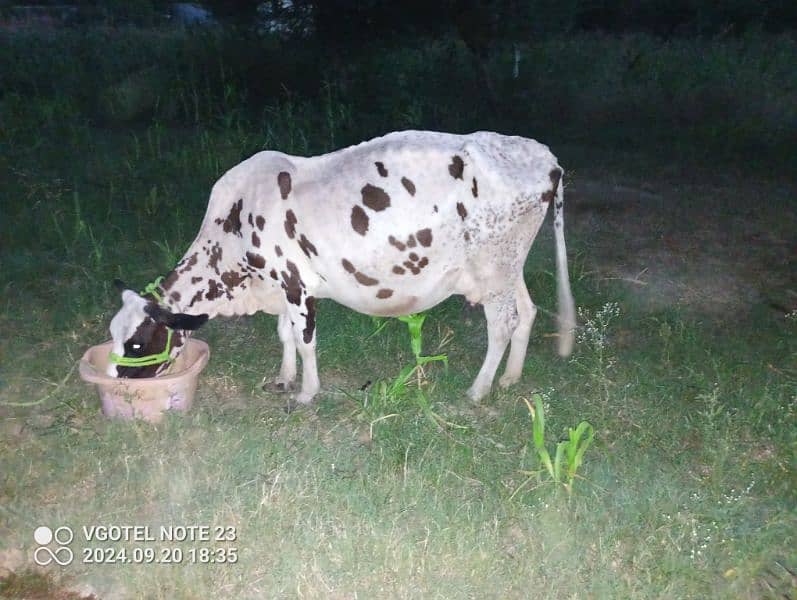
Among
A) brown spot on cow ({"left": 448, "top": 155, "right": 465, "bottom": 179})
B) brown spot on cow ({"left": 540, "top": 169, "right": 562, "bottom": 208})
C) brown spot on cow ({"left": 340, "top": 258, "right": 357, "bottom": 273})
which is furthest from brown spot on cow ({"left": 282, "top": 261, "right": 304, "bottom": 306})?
brown spot on cow ({"left": 540, "top": 169, "right": 562, "bottom": 208})

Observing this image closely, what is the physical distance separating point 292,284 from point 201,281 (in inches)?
27.7

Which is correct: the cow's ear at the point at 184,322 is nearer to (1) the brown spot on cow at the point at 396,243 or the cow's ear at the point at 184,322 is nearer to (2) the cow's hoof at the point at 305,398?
(2) the cow's hoof at the point at 305,398

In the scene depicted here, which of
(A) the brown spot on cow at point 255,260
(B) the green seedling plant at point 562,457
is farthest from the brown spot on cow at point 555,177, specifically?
(A) the brown spot on cow at point 255,260

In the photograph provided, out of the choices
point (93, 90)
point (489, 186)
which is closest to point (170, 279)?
point (489, 186)

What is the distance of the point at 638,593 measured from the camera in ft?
12.3

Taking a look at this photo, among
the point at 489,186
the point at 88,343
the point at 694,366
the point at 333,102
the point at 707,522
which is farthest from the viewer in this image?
the point at 333,102

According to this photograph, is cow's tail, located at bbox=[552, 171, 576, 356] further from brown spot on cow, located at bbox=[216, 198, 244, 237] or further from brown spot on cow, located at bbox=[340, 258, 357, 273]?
brown spot on cow, located at bbox=[216, 198, 244, 237]

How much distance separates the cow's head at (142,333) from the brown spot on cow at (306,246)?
2.56ft

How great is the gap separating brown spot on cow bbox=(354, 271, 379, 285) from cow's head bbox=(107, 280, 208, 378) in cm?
102

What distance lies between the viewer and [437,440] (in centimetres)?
494

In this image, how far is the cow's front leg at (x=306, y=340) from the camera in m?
5.43

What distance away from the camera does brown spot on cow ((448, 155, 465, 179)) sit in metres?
5.11

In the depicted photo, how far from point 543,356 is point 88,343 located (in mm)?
3539

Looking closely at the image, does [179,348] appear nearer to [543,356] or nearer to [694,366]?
[543,356]
